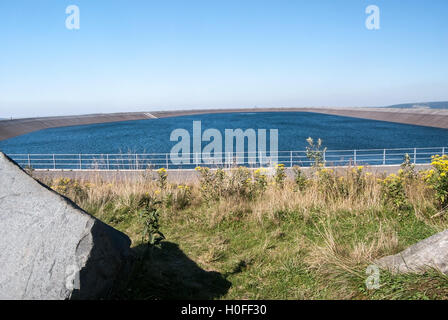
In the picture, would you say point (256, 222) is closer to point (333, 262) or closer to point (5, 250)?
point (333, 262)

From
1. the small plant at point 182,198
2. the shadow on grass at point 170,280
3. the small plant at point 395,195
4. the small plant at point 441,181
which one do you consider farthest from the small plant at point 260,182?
the small plant at point 441,181

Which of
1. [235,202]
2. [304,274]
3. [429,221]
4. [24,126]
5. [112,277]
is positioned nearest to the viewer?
[112,277]

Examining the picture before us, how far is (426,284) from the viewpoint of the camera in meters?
3.28

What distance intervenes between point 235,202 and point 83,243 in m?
4.32

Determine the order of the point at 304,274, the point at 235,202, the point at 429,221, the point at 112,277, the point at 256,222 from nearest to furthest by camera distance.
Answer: the point at 112,277 → the point at 304,274 → the point at 429,221 → the point at 256,222 → the point at 235,202

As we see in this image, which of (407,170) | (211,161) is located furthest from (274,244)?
(407,170)

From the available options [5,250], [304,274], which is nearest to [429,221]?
[304,274]

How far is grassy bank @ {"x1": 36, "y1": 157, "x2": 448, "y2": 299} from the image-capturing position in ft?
12.6

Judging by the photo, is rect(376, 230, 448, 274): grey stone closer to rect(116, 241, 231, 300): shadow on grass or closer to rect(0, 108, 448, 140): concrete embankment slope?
rect(116, 241, 231, 300): shadow on grass

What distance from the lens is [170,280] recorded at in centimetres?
414

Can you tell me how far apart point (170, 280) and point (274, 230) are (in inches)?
93.6

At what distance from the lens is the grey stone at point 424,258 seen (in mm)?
3388

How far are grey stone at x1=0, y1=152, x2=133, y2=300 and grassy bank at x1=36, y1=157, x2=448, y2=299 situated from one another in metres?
0.63

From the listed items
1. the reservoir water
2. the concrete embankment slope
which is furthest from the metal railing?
the concrete embankment slope
